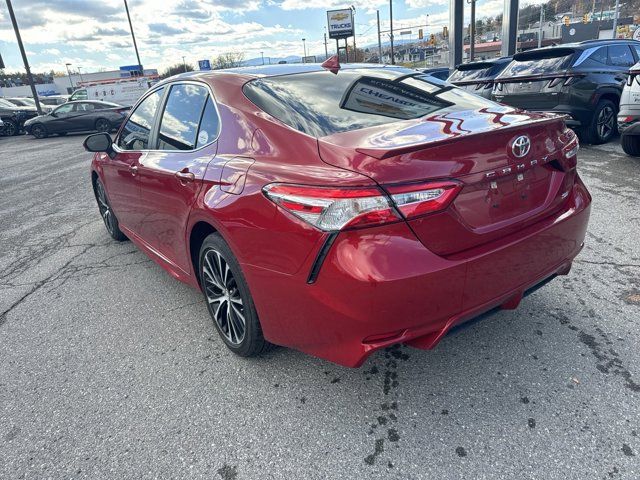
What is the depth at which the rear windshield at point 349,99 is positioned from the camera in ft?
7.90

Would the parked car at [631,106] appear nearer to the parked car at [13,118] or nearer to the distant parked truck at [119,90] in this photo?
the parked car at [13,118]

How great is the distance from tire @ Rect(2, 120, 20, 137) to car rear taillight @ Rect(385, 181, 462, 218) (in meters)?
25.8

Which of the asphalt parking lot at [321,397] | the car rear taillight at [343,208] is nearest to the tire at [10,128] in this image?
the asphalt parking lot at [321,397]

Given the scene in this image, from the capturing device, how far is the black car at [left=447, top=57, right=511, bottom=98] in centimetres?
1092

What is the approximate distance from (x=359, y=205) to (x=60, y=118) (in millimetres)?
21378

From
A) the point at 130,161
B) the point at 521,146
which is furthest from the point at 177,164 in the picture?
the point at 521,146

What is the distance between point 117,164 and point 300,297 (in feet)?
8.99

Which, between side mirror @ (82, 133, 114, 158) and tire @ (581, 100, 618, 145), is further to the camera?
tire @ (581, 100, 618, 145)

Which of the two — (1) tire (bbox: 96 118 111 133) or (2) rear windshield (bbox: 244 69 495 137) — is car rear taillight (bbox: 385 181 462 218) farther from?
(1) tire (bbox: 96 118 111 133)

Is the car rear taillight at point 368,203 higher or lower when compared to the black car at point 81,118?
higher

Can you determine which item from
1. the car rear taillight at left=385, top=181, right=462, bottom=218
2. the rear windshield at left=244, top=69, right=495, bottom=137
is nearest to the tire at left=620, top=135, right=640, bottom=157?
the rear windshield at left=244, top=69, right=495, bottom=137

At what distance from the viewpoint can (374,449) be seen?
211cm

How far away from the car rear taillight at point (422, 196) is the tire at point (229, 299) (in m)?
0.97

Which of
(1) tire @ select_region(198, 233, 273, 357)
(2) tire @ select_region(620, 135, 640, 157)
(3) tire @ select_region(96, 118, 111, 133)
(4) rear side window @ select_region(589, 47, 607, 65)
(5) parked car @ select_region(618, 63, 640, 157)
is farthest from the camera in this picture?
(3) tire @ select_region(96, 118, 111, 133)
